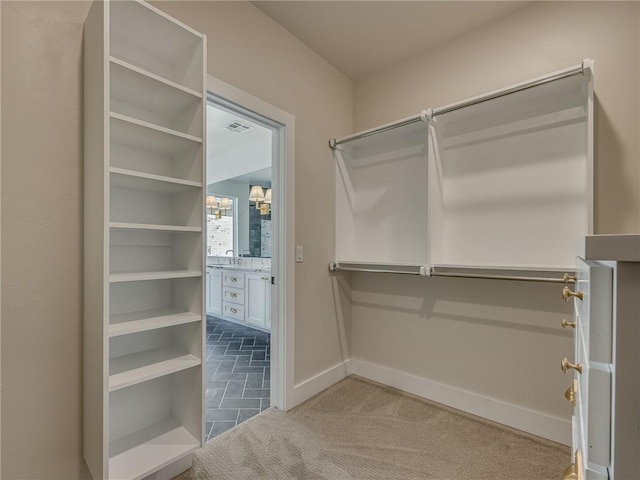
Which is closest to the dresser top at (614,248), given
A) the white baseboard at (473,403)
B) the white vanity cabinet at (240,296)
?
the white baseboard at (473,403)

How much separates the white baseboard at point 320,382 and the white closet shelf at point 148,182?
5.60 feet

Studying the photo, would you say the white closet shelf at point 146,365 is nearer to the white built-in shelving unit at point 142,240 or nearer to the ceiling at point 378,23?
the white built-in shelving unit at point 142,240

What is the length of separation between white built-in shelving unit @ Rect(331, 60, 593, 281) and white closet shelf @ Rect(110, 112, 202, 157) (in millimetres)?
1458

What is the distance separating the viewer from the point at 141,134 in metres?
1.47

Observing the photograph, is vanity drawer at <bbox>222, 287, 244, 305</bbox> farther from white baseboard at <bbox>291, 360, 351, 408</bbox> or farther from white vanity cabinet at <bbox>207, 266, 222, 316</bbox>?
white baseboard at <bbox>291, 360, 351, 408</bbox>

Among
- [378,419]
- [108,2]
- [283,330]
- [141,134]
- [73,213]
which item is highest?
[108,2]

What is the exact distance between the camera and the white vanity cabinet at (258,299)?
4434mm

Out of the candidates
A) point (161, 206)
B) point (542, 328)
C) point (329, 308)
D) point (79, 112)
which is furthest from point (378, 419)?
point (79, 112)

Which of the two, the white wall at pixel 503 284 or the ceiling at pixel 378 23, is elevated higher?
the ceiling at pixel 378 23

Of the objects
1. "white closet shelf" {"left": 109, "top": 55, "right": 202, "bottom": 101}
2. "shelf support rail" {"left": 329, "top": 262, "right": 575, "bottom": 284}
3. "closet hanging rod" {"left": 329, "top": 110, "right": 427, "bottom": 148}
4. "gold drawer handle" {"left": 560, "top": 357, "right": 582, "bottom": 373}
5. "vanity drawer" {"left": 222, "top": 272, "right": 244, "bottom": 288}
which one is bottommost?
"vanity drawer" {"left": 222, "top": 272, "right": 244, "bottom": 288}

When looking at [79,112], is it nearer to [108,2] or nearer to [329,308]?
[108,2]

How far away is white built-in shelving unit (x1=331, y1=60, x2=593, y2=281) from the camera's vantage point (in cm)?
189

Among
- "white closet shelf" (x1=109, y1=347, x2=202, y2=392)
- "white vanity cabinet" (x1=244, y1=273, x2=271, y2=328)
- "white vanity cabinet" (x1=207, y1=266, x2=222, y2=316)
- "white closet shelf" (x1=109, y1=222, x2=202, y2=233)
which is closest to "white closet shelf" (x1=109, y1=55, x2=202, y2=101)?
"white closet shelf" (x1=109, y1=222, x2=202, y2=233)

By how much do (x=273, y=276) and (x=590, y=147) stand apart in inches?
82.4
